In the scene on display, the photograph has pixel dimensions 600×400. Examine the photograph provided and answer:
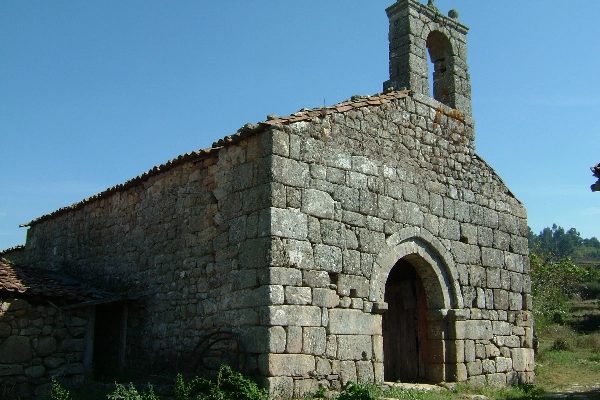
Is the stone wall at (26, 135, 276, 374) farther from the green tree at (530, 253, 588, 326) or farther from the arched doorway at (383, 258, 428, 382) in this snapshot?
the green tree at (530, 253, 588, 326)

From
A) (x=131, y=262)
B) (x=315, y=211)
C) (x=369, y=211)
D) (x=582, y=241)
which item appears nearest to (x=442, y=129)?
(x=369, y=211)

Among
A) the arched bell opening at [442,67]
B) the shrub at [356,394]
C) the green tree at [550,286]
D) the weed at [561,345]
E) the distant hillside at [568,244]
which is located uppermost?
the distant hillside at [568,244]

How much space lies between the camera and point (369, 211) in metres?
8.33

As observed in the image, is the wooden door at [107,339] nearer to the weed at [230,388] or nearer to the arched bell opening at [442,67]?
the weed at [230,388]

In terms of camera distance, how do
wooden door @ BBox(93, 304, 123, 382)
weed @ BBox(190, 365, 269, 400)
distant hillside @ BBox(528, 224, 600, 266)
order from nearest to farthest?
weed @ BBox(190, 365, 269, 400), wooden door @ BBox(93, 304, 123, 382), distant hillside @ BBox(528, 224, 600, 266)

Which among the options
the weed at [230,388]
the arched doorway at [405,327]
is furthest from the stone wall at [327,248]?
the arched doorway at [405,327]

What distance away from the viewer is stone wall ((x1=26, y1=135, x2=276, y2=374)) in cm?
742

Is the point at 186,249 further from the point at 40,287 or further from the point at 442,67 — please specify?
the point at 442,67

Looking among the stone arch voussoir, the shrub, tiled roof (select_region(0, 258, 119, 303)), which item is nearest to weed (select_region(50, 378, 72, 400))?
tiled roof (select_region(0, 258, 119, 303))

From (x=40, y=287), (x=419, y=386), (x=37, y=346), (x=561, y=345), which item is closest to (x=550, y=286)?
(x=561, y=345)

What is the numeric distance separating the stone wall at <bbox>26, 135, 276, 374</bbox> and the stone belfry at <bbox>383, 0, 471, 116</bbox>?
357 centimetres

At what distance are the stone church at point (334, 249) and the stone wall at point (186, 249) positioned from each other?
30 millimetres

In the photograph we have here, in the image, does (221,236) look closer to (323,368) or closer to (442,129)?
(323,368)

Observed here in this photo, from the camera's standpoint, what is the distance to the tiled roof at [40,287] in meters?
8.56
